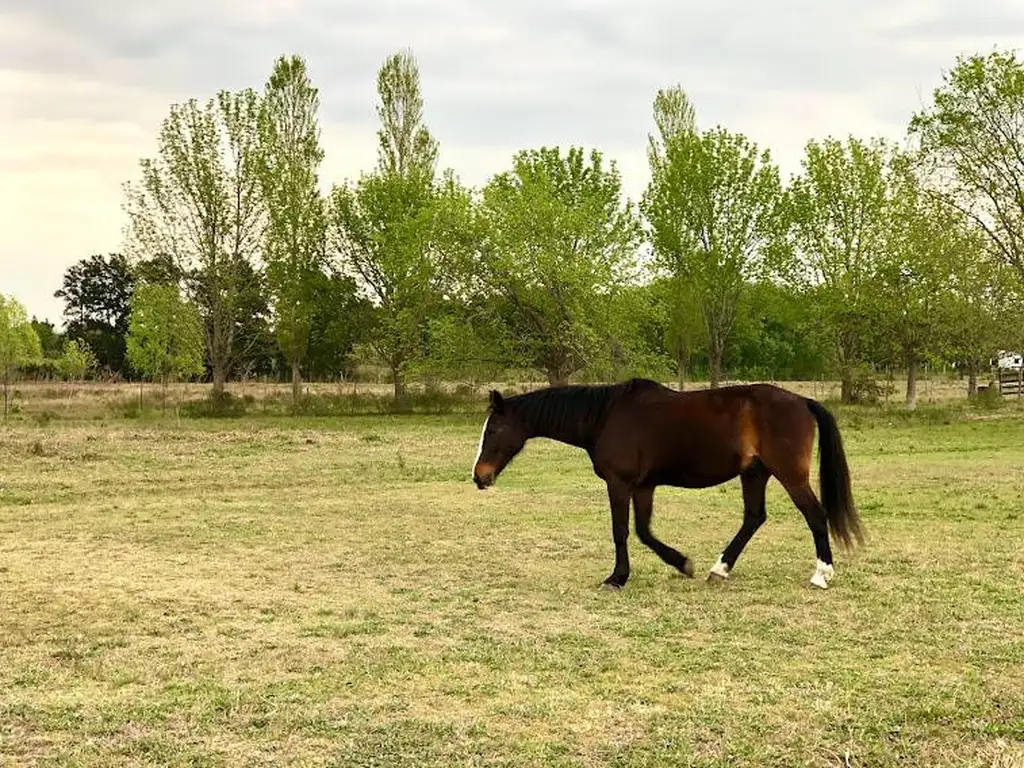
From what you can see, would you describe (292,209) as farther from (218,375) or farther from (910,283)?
(910,283)

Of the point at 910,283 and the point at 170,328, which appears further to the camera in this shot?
the point at 170,328

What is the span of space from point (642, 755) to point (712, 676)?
123 cm

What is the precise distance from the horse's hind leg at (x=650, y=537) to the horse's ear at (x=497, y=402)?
1.41m

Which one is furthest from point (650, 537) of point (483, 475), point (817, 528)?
point (483, 475)

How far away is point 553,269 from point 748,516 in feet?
77.6

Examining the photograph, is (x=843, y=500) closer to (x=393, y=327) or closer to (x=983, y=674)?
(x=983, y=674)

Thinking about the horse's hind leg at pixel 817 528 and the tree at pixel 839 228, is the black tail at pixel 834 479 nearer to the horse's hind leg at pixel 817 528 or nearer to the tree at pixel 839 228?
the horse's hind leg at pixel 817 528

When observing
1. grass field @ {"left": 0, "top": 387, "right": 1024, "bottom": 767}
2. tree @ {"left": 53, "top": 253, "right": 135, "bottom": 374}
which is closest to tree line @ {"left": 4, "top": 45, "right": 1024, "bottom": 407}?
grass field @ {"left": 0, "top": 387, "right": 1024, "bottom": 767}

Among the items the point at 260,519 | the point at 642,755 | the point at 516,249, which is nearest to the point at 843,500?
the point at 642,755

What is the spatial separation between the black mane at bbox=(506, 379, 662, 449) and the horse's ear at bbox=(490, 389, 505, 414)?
79 mm

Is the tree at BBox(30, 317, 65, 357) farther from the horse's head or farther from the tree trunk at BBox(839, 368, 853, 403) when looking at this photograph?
the horse's head

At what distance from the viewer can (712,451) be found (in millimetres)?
7734

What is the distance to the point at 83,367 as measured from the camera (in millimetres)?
50031

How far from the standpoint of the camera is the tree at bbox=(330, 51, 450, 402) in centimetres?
3650
